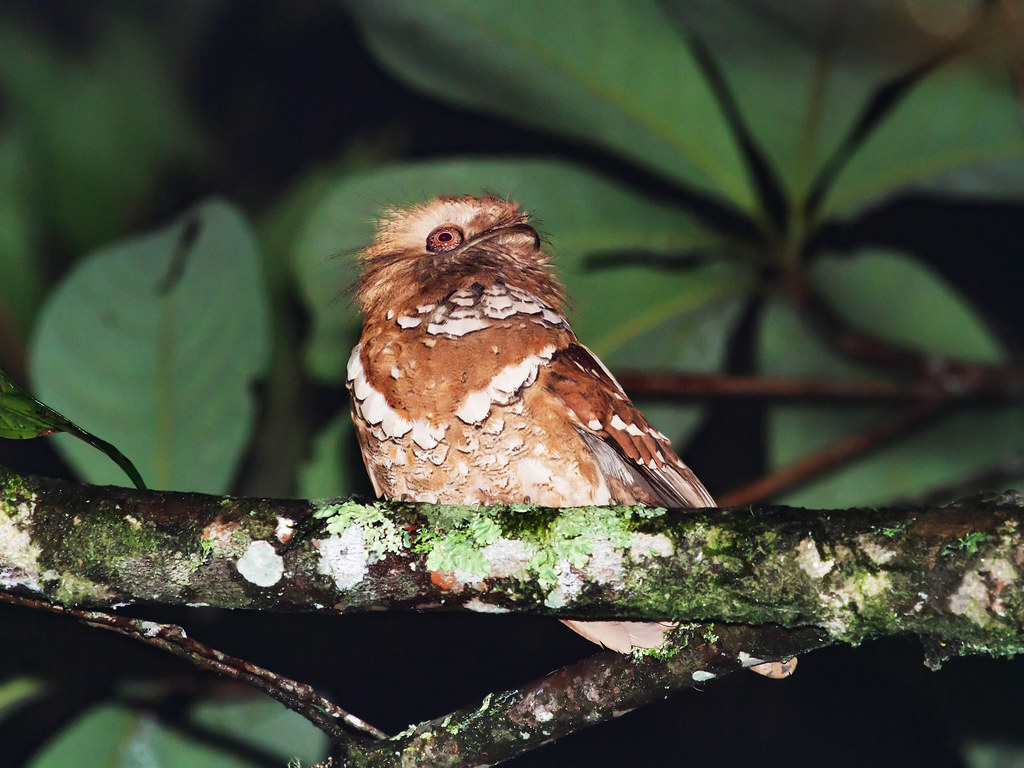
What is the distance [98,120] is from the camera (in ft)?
7.66

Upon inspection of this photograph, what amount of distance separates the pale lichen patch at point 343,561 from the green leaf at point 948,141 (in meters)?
1.31

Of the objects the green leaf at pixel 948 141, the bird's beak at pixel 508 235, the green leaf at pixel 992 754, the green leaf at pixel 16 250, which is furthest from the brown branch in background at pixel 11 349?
the green leaf at pixel 992 754

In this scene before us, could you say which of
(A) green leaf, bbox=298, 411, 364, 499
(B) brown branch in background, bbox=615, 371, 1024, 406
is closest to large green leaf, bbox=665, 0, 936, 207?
(B) brown branch in background, bbox=615, 371, 1024, 406

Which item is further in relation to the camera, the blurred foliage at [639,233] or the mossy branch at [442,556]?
the blurred foliage at [639,233]

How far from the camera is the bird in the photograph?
3.82 feet

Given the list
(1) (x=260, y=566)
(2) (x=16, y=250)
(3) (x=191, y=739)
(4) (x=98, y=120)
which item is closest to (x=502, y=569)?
(1) (x=260, y=566)

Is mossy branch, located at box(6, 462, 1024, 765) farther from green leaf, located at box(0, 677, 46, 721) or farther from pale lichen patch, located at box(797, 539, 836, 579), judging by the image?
green leaf, located at box(0, 677, 46, 721)

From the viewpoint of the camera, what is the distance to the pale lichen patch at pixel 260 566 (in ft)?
3.10

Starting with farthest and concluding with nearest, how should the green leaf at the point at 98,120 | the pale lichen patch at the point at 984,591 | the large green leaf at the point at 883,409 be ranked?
the green leaf at the point at 98,120 → the large green leaf at the point at 883,409 → the pale lichen patch at the point at 984,591

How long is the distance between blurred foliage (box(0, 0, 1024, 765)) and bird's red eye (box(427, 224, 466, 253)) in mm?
203

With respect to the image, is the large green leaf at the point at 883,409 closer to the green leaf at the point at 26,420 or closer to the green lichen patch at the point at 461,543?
the green lichen patch at the point at 461,543

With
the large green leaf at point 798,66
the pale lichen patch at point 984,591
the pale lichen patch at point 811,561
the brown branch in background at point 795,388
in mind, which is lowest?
the pale lichen patch at point 984,591

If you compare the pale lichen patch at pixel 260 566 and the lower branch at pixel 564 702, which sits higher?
the pale lichen patch at pixel 260 566

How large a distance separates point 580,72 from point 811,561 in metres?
1.16
